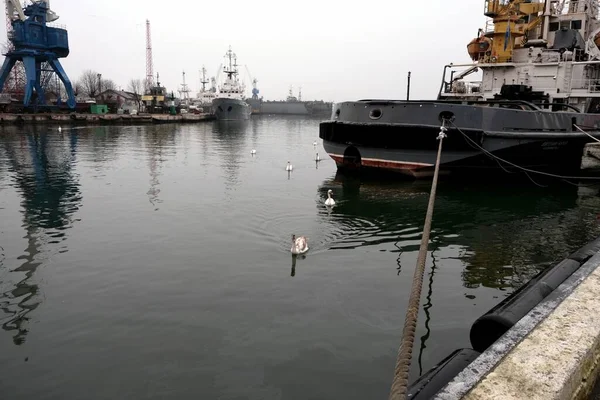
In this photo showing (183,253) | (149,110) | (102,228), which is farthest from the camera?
(149,110)

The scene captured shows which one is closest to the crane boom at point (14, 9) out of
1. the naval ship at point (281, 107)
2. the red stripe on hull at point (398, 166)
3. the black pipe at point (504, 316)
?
the red stripe on hull at point (398, 166)

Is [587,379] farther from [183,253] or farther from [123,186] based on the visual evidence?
[123,186]

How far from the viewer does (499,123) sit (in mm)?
13727

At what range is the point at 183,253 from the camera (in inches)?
302

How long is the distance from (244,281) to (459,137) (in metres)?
9.55

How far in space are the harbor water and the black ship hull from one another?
129 cm

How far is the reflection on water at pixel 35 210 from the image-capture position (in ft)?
18.5

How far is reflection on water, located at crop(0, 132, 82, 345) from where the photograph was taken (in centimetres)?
564

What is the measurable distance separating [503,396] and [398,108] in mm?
12616

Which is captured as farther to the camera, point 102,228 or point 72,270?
point 102,228

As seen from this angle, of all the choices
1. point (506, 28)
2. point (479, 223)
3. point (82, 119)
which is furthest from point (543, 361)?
point (82, 119)

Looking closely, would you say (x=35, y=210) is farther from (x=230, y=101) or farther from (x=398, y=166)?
(x=230, y=101)

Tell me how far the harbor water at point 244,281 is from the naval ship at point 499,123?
1.45 m

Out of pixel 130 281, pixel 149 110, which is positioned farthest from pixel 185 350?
pixel 149 110
